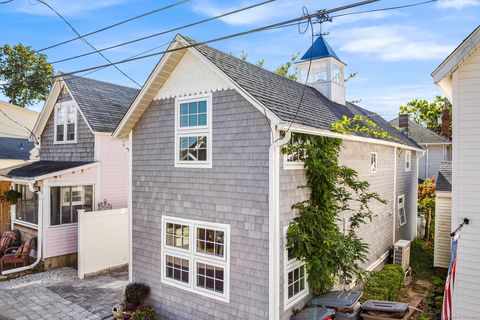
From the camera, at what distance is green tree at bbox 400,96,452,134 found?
4084cm

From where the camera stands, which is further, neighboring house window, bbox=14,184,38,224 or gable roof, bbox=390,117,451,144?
gable roof, bbox=390,117,451,144

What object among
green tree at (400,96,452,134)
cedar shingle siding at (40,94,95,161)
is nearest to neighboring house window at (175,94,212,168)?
cedar shingle siding at (40,94,95,161)

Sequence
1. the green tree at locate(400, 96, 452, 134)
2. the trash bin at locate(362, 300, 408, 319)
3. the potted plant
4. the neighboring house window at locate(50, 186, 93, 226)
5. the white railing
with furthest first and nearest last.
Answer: the green tree at locate(400, 96, 452, 134)
the neighboring house window at locate(50, 186, 93, 226)
the white railing
the potted plant
the trash bin at locate(362, 300, 408, 319)

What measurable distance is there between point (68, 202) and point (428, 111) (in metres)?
42.6

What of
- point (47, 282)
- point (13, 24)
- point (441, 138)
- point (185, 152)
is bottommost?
point (47, 282)

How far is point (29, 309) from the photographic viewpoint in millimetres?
9297

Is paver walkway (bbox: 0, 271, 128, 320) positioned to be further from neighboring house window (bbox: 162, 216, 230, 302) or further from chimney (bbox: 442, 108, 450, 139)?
chimney (bbox: 442, 108, 450, 139)

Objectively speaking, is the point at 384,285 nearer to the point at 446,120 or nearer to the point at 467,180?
the point at 467,180

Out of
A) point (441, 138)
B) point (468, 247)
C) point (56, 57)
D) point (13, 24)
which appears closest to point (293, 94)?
point (468, 247)

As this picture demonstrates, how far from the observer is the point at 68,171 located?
1259 cm

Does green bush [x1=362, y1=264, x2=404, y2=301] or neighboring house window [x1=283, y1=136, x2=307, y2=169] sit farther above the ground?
neighboring house window [x1=283, y1=136, x2=307, y2=169]

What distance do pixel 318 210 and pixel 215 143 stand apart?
117 inches

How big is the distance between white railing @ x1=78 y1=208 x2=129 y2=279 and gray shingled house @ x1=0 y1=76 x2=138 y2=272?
1441 mm

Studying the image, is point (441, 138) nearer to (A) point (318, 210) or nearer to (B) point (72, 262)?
(A) point (318, 210)
